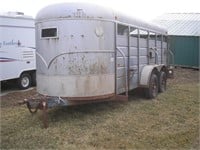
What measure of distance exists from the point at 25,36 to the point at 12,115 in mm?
5107

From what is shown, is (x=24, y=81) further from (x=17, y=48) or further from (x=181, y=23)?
(x=181, y=23)

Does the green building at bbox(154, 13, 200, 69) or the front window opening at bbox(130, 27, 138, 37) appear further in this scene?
the green building at bbox(154, 13, 200, 69)

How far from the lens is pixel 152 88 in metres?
10.6

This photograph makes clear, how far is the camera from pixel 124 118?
807 cm

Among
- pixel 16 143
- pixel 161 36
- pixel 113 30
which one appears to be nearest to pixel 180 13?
pixel 161 36

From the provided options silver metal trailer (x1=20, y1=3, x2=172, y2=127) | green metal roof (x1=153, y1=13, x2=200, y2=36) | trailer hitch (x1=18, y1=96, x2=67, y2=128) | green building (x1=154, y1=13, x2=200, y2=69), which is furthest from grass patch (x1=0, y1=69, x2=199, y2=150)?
green metal roof (x1=153, y1=13, x2=200, y2=36)

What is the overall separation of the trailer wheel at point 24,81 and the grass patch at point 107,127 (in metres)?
3.43

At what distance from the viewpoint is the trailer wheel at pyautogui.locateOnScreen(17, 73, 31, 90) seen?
13102 mm

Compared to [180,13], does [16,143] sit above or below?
below

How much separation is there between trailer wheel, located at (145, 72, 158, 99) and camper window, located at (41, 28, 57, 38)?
3.74m

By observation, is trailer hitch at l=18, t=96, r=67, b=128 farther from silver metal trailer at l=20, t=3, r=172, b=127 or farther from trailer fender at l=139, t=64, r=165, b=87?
trailer fender at l=139, t=64, r=165, b=87

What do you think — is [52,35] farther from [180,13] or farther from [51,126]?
[180,13]

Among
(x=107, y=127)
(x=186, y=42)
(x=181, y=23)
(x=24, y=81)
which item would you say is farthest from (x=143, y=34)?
(x=181, y=23)

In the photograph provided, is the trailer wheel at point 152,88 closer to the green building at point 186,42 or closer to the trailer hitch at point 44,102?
the trailer hitch at point 44,102
